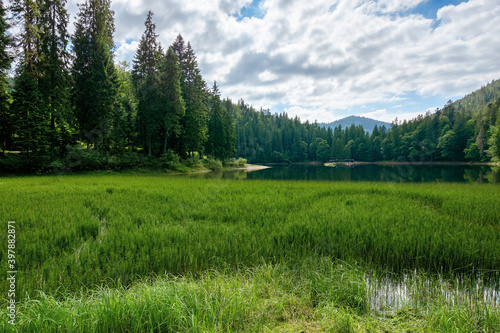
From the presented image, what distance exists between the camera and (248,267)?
190 inches

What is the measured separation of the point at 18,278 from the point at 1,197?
8.60 metres

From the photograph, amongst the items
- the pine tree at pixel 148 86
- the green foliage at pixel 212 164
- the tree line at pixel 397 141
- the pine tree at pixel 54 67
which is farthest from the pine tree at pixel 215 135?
the tree line at pixel 397 141

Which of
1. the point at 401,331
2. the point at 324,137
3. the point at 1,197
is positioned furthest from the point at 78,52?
the point at 324,137

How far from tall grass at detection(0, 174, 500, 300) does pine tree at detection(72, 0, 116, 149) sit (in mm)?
19524

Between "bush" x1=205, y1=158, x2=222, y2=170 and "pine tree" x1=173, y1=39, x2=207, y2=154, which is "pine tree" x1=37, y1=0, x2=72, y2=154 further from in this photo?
"bush" x1=205, y1=158, x2=222, y2=170

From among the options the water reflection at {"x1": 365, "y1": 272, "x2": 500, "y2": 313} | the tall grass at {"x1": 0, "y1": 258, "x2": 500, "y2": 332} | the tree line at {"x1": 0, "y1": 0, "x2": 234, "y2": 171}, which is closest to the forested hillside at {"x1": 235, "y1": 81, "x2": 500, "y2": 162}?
the tree line at {"x1": 0, "y1": 0, "x2": 234, "y2": 171}

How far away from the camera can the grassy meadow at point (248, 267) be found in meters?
2.82

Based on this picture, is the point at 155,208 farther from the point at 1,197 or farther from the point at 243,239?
the point at 1,197

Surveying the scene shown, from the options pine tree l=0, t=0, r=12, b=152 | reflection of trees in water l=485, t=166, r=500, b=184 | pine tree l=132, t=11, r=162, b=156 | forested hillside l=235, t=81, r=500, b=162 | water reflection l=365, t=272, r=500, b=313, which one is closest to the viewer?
water reflection l=365, t=272, r=500, b=313

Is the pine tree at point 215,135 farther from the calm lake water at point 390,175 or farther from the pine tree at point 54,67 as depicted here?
the pine tree at point 54,67

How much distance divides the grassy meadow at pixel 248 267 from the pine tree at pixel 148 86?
2351 centimetres

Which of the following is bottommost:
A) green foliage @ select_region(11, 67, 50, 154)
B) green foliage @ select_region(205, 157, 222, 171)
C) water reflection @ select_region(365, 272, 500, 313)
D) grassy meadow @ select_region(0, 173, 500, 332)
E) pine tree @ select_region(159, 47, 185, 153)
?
water reflection @ select_region(365, 272, 500, 313)

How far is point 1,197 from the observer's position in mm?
9227

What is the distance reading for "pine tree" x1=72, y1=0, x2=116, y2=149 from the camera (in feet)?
85.2
